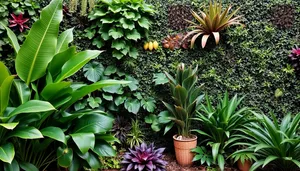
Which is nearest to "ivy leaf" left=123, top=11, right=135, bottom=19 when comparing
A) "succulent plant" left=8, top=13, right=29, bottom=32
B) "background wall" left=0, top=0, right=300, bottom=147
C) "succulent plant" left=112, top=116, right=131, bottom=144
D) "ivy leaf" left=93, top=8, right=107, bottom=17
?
"ivy leaf" left=93, top=8, right=107, bottom=17

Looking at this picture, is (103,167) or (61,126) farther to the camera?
(103,167)

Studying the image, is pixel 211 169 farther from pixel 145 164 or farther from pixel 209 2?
pixel 209 2

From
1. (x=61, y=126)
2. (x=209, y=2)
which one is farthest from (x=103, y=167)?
(x=209, y=2)

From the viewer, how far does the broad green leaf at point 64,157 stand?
275cm

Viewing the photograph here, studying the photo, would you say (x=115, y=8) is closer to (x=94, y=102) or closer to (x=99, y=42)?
(x=99, y=42)

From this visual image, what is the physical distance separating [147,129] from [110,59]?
1.03 m

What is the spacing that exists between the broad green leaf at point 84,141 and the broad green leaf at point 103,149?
0.26 meters

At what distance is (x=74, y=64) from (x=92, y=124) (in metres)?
0.63

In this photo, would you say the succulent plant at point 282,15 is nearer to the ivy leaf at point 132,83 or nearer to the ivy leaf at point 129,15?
the ivy leaf at point 129,15

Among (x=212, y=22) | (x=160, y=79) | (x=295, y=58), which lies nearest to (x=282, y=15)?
(x=295, y=58)

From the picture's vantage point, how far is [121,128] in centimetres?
372

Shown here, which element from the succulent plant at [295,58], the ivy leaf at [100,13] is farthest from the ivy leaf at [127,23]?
the succulent plant at [295,58]

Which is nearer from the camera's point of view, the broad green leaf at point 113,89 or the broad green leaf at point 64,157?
the broad green leaf at point 64,157

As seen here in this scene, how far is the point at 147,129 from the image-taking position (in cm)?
391
